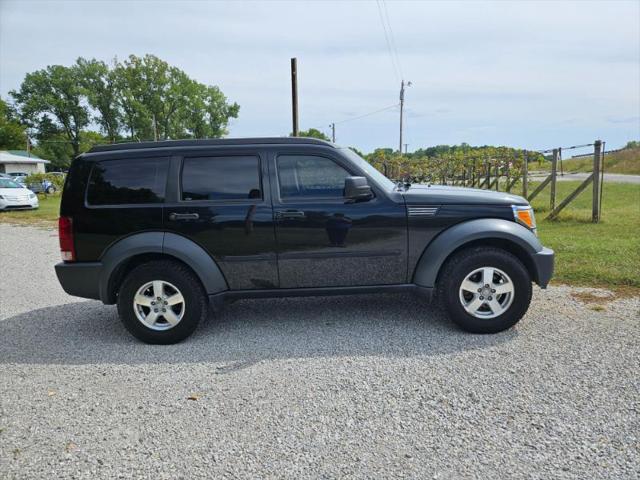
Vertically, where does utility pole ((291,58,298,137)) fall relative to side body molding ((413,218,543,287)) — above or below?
above

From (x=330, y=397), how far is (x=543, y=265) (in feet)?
7.75


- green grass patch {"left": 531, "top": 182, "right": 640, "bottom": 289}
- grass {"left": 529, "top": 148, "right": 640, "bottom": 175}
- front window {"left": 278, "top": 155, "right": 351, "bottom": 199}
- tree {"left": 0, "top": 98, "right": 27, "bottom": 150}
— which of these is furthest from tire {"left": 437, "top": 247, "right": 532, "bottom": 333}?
tree {"left": 0, "top": 98, "right": 27, "bottom": 150}

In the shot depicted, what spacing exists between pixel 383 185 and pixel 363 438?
2.33m

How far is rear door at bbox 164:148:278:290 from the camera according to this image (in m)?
4.02

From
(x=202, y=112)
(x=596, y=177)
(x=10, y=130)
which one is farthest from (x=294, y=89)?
(x=10, y=130)

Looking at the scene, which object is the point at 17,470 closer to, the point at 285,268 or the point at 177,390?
the point at 177,390

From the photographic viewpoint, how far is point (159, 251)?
3.98m

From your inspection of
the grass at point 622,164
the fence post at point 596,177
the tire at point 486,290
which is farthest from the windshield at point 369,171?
the grass at point 622,164

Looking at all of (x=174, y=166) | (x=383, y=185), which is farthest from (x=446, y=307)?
(x=174, y=166)

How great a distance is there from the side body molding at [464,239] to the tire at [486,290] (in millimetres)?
137

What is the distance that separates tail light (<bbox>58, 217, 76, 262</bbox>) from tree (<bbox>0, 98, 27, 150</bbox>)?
73593 mm

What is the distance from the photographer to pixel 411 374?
337 cm

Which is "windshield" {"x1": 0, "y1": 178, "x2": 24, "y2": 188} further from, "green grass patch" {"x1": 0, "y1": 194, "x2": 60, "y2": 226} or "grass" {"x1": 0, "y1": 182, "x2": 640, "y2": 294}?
"grass" {"x1": 0, "y1": 182, "x2": 640, "y2": 294}

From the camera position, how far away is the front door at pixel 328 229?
406cm
